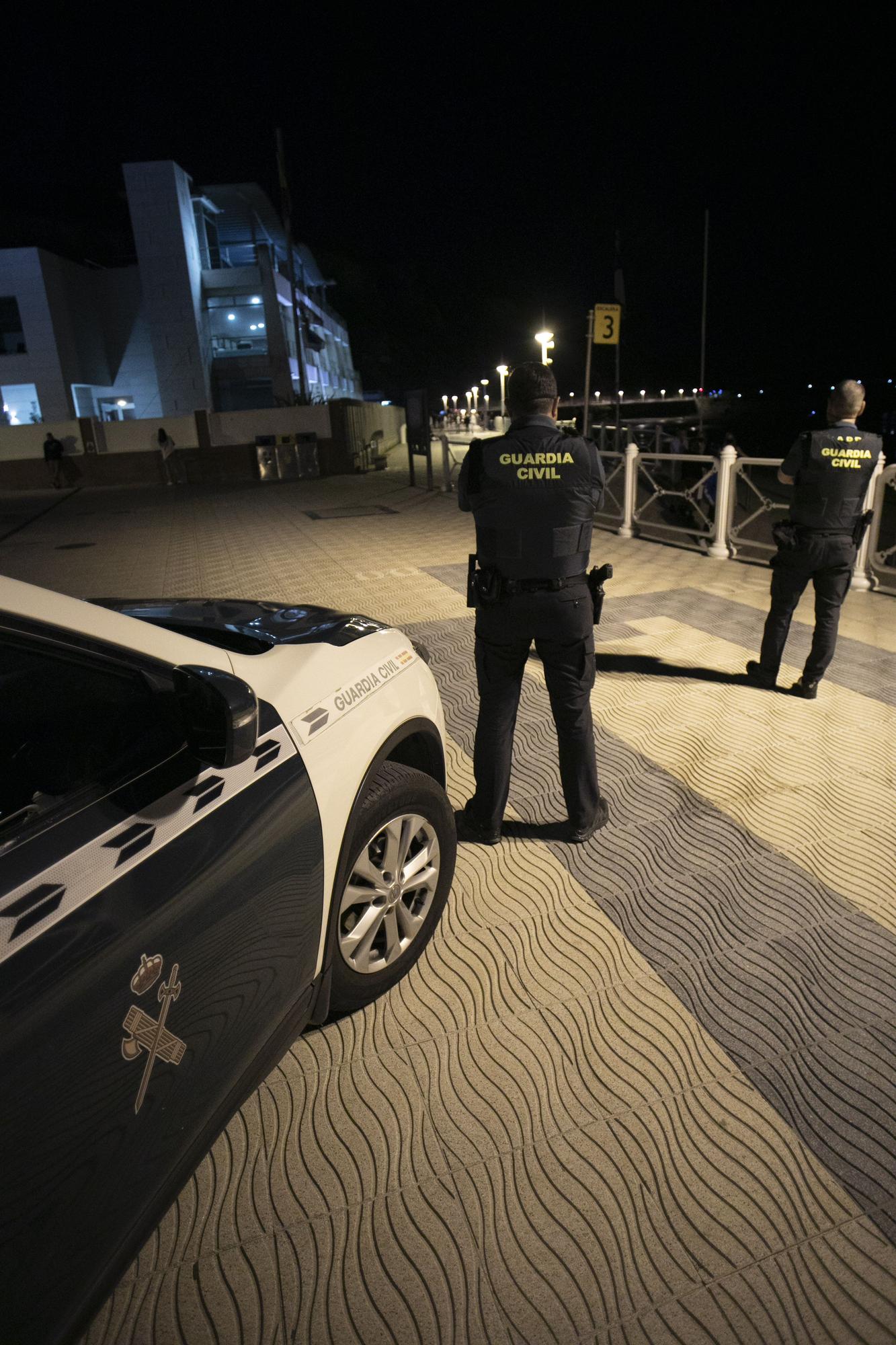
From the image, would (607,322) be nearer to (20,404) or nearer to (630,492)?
(630,492)

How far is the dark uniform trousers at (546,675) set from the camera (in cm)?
311

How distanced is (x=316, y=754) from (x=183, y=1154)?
0.93 metres

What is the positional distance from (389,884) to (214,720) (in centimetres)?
110

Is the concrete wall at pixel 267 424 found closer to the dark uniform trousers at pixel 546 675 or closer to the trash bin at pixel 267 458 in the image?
the trash bin at pixel 267 458

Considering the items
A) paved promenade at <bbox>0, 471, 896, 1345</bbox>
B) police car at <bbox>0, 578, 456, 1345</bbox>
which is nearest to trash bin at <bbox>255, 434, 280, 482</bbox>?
paved promenade at <bbox>0, 471, 896, 1345</bbox>

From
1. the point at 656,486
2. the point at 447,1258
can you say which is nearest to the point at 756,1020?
the point at 447,1258

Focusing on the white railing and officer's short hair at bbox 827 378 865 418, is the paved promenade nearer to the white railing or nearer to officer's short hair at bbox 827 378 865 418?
the white railing

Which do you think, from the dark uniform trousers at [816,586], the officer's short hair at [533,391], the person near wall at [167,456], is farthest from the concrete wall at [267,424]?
the officer's short hair at [533,391]

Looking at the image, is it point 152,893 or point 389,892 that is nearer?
point 152,893

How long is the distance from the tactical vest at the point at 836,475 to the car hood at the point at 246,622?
10.2 feet

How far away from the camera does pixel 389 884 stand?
2512mm

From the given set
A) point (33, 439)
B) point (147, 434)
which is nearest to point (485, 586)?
point (147, 434)

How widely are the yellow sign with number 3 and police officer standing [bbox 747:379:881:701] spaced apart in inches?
337

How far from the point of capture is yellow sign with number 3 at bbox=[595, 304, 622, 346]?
1260 centimetres
